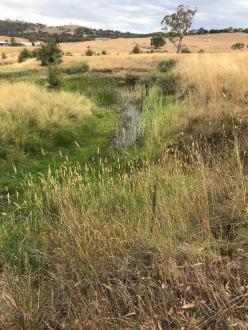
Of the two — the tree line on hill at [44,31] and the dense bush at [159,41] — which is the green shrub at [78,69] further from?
the tree line on hill at [44,31]

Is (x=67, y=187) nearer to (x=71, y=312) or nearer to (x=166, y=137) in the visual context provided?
(x=71, y=312)

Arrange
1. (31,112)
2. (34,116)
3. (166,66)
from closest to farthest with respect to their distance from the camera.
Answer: (34,116) → (31,112) → (166,66)

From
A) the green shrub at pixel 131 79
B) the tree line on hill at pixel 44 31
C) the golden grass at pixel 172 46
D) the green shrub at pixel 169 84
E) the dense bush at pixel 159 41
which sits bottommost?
the tree line on hill at pixel 44 31

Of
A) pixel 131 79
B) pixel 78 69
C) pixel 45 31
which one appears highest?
pixel 131 79

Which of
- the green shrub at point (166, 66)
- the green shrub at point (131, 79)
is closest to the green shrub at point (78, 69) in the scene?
the green shrub at point (166, 66)

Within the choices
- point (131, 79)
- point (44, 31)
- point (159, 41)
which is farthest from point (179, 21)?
point (44, 31)

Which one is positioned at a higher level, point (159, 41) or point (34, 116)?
point (34, 116)

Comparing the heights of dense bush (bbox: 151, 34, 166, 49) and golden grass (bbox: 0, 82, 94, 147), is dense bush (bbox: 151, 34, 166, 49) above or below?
below

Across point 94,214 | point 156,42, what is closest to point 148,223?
point 94,214

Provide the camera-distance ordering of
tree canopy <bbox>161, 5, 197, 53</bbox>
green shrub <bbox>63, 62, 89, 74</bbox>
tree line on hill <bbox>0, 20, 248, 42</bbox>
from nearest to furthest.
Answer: green shrub <bbox>63, 62, 89, 74</bbox> → tree canopy <bbox>161, 5, 197, 53</bbox> → tree line on hill <bbox>0, 20, 248, 42</bbox>

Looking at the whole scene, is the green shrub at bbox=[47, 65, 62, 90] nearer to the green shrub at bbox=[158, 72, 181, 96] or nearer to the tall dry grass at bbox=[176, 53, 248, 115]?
the green shrub at bbox=[158, 72, 181, 96]

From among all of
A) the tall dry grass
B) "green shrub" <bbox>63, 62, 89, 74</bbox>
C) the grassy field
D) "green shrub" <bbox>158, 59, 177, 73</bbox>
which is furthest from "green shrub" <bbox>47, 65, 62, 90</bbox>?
"green shrub" <bbox>63, 62, 89, 74</bbox>

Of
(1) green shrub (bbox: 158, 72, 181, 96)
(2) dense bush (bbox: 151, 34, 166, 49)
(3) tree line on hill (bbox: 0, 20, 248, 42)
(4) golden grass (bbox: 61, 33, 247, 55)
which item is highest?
(1) green shrub (bbox: 158, 72, 181, 96)

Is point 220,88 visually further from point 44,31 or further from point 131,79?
point 44,31
